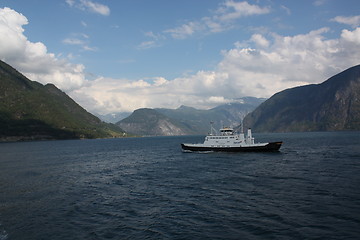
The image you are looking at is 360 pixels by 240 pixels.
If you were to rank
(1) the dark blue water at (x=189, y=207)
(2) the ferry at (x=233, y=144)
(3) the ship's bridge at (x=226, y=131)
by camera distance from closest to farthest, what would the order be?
(1) the dark blue water at (x=189, y=207) → (2) the ferry at (x=233, y=144) → (3) the ship's bridge at (x=226, y=131)

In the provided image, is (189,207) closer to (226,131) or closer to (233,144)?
(233,144)

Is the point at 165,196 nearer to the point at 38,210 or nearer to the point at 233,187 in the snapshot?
the point at 233,187

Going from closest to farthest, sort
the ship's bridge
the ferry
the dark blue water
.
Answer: the dark blue water → the ferry → the ship's bridge

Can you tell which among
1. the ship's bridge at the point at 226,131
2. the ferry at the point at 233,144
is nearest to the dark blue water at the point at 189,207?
the ferry at the point at 233,144

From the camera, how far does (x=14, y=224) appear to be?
30.9 metres

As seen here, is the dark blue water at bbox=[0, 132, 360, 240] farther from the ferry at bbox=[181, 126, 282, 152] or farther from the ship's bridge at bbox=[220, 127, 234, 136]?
the ship's bridge at bbox=[220, 127, 234, 136]

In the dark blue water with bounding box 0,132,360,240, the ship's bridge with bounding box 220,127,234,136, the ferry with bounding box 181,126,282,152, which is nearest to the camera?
the dark blue water with bounding box 0,132,360,240

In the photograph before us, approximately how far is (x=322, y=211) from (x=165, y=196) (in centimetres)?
2216

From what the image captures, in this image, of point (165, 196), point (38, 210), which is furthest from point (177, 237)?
point (38, 210)

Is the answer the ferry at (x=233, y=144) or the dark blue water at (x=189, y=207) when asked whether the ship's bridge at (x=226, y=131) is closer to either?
the ferry at (x=233, y=144)

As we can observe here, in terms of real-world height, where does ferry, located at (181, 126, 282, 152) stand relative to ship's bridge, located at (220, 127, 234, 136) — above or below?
below

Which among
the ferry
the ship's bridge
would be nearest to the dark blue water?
the ferry

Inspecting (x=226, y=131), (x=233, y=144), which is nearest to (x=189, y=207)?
(x=233, y=144)

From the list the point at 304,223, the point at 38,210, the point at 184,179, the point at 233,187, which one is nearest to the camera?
the point at 304,223
